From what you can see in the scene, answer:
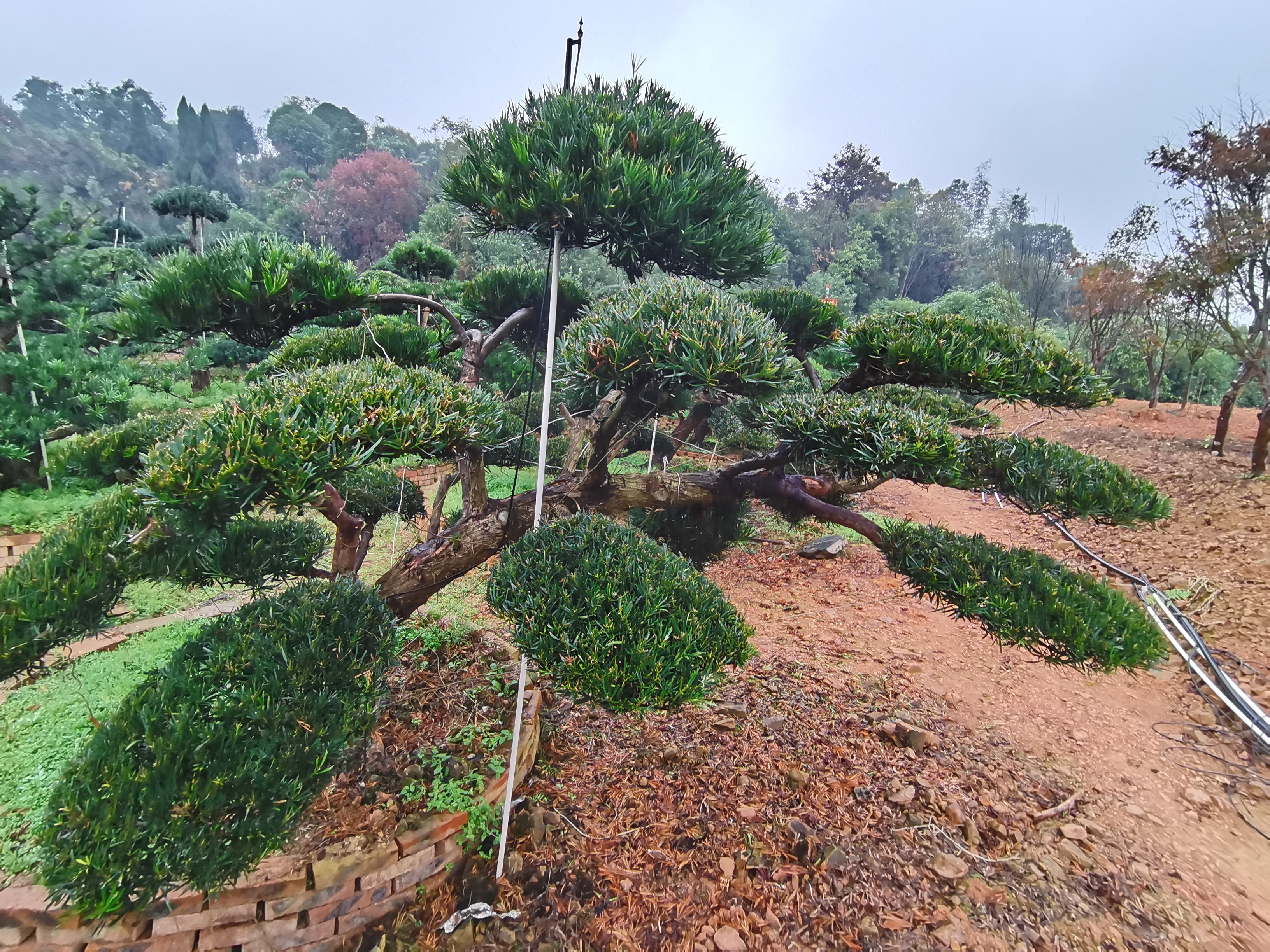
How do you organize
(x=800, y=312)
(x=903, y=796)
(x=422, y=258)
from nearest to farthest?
(x=903, y=796) < (x=800, y=312) < (x=422, y=258)

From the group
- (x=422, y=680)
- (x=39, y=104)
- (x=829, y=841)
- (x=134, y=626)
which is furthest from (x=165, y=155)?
(x=829, y=841)

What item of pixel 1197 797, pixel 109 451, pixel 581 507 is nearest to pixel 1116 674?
pixel 1197 797

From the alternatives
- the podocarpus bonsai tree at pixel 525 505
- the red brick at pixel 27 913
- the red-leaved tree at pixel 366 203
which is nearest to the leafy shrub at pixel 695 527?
the podocarpus bonsai tree at pixel 525 505

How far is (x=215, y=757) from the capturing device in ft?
4.07

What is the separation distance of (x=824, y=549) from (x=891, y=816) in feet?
10.4

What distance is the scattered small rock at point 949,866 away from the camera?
1907 millimetres

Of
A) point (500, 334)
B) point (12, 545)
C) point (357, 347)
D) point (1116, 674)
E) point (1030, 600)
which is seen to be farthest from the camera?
point (12, 545)

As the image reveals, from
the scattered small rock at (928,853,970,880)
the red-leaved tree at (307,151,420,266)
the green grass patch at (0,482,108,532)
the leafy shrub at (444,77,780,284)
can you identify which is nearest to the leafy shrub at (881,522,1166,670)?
the scattered small rock at (928,853,970,880)

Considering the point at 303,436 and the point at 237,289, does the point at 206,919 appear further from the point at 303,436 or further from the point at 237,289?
the point at 237,289

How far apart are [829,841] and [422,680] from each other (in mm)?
1716

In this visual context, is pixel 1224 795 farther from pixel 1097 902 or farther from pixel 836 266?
pixel 836 266

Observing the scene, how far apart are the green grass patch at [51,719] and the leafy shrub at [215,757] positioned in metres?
0.71

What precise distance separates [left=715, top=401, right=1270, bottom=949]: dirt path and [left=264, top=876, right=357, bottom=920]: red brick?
2.41 meters

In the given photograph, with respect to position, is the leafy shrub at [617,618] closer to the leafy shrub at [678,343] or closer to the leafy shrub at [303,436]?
the leafy shrub at [303,436]
